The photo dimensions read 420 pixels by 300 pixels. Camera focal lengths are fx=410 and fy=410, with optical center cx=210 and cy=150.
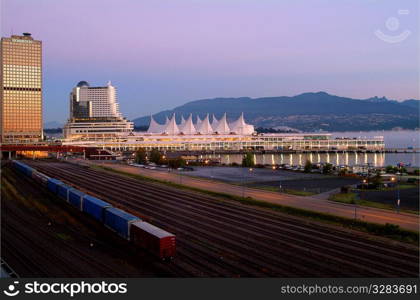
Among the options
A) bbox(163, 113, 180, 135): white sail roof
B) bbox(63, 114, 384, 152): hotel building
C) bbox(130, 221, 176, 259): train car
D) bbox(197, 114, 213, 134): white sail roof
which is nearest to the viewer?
bbox(130, 221, 176, 259): train car

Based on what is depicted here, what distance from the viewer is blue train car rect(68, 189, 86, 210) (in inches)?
985

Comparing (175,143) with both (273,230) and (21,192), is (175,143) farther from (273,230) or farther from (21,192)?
(273,230)

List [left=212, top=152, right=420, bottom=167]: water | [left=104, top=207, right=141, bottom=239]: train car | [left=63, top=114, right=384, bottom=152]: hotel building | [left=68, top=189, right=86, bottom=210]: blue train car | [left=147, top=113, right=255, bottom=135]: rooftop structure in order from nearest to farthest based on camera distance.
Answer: [left=104, top=207, right=141, bottom=239]: train car, [left=68, top=189, right=86, bottom=210]: blue train car, [left=212, top=152, right=420, bottom=167]: water, [left=63, top=114, right=384, bottom=152]: hotel building, [left=147, top=113, right=255, bottom=135]: rooftop structure

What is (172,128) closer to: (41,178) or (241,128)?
(241,128)

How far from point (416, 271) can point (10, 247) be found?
1601cm

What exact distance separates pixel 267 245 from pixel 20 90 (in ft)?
364

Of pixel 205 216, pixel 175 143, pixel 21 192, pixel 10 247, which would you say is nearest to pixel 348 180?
pixel 205 216

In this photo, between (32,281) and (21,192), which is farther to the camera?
(21,192)

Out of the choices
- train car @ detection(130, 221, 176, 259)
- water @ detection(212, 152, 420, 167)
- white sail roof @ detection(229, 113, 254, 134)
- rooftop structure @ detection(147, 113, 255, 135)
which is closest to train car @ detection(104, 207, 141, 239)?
train car @ detection(130, 221, 176, 259)

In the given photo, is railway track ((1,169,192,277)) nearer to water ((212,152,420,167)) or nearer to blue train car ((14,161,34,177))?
blue train car ((14,161,34,177))

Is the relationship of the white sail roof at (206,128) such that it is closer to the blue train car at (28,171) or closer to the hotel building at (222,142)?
the hotel building at (222,142)

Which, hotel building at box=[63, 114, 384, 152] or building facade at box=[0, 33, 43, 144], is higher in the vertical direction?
building facade at box=[0, 33, 43, 144]

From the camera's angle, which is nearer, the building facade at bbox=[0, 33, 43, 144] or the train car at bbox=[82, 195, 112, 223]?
the train car at bbox=[82, 195, 112, 223]

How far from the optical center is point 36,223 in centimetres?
2155
